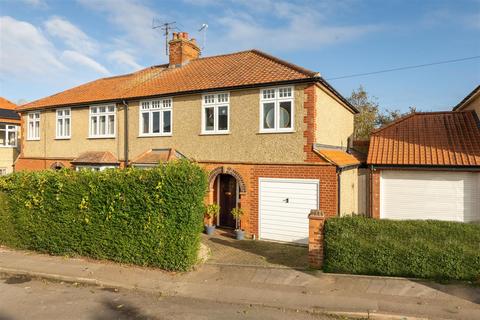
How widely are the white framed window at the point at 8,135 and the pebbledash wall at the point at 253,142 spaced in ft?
40.8

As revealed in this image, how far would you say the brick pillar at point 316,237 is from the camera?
26.1 ft

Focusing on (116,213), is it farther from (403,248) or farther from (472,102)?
(472,102)

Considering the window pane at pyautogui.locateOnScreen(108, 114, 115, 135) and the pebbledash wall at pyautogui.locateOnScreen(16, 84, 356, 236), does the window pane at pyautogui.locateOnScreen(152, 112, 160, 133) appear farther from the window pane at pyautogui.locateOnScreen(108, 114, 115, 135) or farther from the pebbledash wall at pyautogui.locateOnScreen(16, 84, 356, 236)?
the window pane at pyautogui.locateOnScreen(108, 114, 115, 135)

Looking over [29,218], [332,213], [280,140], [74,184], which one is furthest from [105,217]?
[332,213]

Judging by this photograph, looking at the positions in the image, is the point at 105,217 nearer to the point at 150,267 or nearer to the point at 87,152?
the point at 150,267

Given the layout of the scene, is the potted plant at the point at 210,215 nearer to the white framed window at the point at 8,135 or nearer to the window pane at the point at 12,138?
the white framed window at the point at 8,135

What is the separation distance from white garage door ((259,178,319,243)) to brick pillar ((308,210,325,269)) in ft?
9.83

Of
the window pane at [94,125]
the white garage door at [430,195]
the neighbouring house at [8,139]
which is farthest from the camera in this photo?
the neighbouring house at [8,139]

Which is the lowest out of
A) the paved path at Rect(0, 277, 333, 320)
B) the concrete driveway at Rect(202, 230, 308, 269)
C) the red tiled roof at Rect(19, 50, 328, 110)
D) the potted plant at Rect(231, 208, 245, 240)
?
the paved path at Rect(0, 277, 333, 320)

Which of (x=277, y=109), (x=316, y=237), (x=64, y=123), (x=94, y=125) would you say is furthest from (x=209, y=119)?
(x=64, y=123)

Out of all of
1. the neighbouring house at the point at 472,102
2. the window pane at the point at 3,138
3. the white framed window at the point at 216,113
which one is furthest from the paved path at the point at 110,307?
the window pane at the point at 3,138

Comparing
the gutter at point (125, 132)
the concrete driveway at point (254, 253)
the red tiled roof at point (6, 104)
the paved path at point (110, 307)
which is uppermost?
the red tiled roof at point (6, 104)

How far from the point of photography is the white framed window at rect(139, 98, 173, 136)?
46.6ft

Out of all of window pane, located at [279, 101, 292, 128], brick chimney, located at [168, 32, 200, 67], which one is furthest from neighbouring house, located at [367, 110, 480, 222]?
brick chimney, located at [168, 32, 200, 67]
